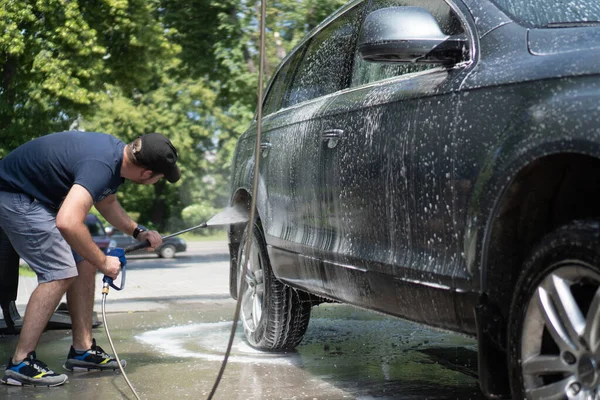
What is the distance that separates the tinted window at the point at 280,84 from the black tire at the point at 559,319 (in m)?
3.06

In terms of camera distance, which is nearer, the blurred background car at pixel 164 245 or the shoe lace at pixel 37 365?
the shoe lace at pixel 37 365

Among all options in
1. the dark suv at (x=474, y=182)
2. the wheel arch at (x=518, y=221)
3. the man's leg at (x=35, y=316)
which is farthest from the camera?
the man's leg at (x=35, y=316)

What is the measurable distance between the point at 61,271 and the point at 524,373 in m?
3.09

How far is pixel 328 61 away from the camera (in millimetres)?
5020

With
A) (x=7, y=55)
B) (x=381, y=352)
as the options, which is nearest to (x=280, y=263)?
(x=381, y=352)

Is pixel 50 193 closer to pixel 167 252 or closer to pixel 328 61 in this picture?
pixel 328 61

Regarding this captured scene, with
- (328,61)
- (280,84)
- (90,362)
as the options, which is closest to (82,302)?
(90,362)

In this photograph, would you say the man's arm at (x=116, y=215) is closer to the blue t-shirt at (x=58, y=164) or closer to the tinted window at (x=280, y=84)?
the blue t-shirt at (x=58, y=164)

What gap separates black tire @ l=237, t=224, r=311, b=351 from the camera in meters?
5.61

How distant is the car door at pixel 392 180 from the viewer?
132 inches

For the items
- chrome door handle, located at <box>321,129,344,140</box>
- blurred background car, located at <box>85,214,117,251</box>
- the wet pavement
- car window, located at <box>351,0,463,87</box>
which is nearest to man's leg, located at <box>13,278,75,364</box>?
the wet pavement

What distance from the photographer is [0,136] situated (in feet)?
70.6

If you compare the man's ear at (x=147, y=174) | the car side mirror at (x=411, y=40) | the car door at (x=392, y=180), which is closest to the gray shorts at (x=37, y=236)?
the man's ear at (x=147, y=174)

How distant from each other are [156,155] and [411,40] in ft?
6.56
